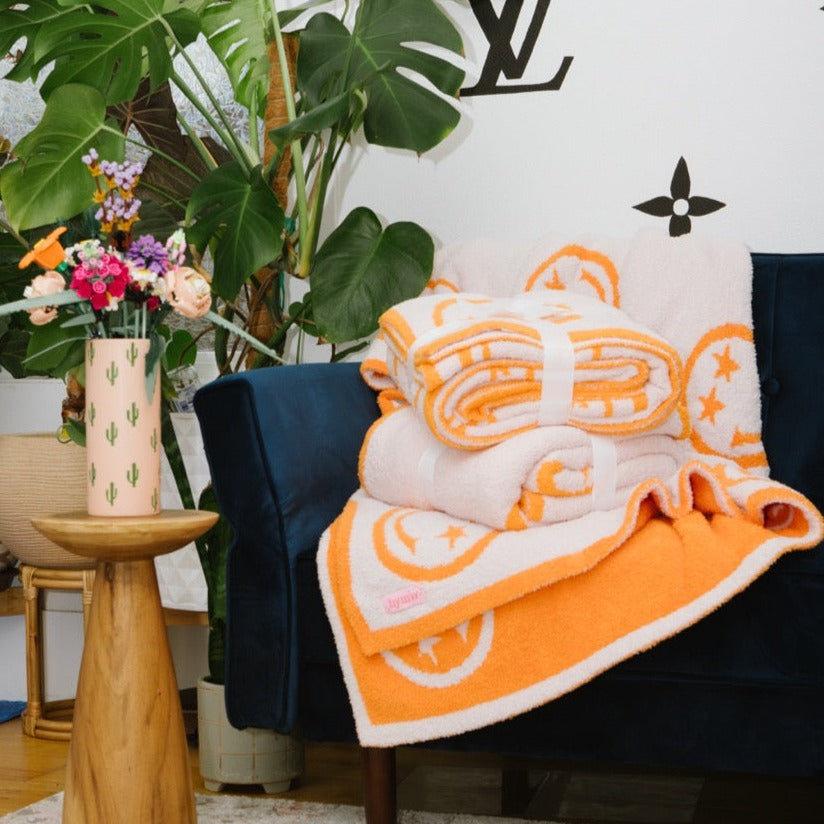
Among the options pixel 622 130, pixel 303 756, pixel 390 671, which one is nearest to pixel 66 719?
pixel 303 756

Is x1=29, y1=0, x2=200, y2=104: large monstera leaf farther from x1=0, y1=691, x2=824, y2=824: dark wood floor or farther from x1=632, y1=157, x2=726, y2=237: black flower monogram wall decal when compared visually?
x1=0, y1=691, x2=824, y2=824: dark wood floor

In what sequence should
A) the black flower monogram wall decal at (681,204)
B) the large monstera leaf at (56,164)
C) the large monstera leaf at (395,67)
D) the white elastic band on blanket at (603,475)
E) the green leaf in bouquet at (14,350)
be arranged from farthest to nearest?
the green leaf in bouquet at (14,350) < the black flower monogram wall decal at (681,204) < the large monstera leaf at (395,67) < the large monstera leaf at (56,164) < the white elastic band on blanket at (603,475)

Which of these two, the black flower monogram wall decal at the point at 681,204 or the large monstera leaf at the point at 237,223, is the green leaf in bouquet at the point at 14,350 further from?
the black flower monogram wall decal at the point at 681,204

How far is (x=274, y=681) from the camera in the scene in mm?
1542

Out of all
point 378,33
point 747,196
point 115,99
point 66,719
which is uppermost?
point 378,33

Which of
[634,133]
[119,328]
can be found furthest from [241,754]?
[634,133]

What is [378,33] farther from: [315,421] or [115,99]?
[315,421]

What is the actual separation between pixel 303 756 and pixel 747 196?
133 cm

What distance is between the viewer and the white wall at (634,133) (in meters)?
2.13

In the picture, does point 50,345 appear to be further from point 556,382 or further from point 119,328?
point 556,382

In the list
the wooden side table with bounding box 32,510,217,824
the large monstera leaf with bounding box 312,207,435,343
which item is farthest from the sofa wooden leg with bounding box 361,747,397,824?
the large monstera leaf with bounding box 312,207,435,343

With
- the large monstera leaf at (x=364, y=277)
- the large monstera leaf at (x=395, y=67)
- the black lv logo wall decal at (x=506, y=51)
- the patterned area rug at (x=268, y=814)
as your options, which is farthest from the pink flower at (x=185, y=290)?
the black lv logo wall decal at (x=506, y=51)

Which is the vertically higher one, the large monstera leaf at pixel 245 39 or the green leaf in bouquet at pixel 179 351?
the large monstera leaf at pixel 245 39

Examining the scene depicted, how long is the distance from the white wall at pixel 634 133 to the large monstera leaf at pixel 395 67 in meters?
0.24
